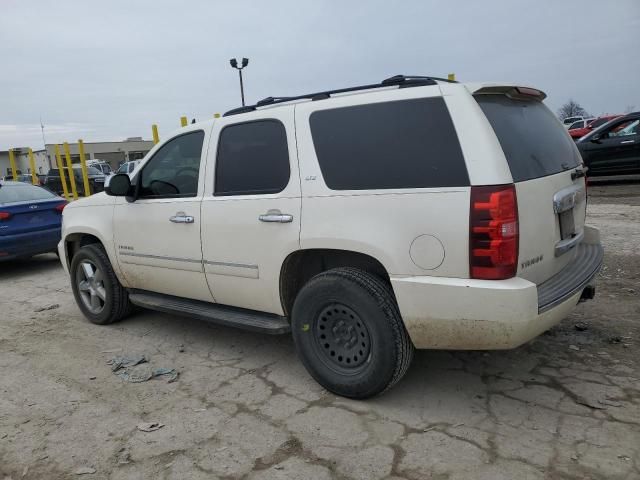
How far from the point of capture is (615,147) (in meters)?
12.1

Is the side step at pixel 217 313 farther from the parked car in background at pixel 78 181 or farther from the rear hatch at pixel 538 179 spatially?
the parked car in background at pixel 78 181

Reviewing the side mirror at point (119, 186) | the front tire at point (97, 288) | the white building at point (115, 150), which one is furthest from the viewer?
the white building at point (115, 150)

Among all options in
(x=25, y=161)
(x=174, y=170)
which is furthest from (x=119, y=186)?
(x=25, y=161)

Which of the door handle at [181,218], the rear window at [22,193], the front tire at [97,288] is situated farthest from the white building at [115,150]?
the door handle at [181,218]

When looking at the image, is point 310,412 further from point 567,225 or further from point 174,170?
point 174,170

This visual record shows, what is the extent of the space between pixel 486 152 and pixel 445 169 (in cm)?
23

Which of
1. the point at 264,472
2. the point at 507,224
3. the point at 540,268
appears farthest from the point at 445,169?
the point at 264,472

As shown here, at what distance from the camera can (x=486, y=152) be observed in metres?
2.71

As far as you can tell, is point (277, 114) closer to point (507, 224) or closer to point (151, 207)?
point (151, 207)

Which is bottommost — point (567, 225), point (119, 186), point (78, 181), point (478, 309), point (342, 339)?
point (342, 339)

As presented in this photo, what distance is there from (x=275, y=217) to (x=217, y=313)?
3.36ft

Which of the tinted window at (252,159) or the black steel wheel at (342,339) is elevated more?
the tinted window at (252,159)

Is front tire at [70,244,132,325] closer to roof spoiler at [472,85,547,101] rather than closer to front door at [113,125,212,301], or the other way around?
front door at [113,125,212,301]

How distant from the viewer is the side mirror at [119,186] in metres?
4.35
